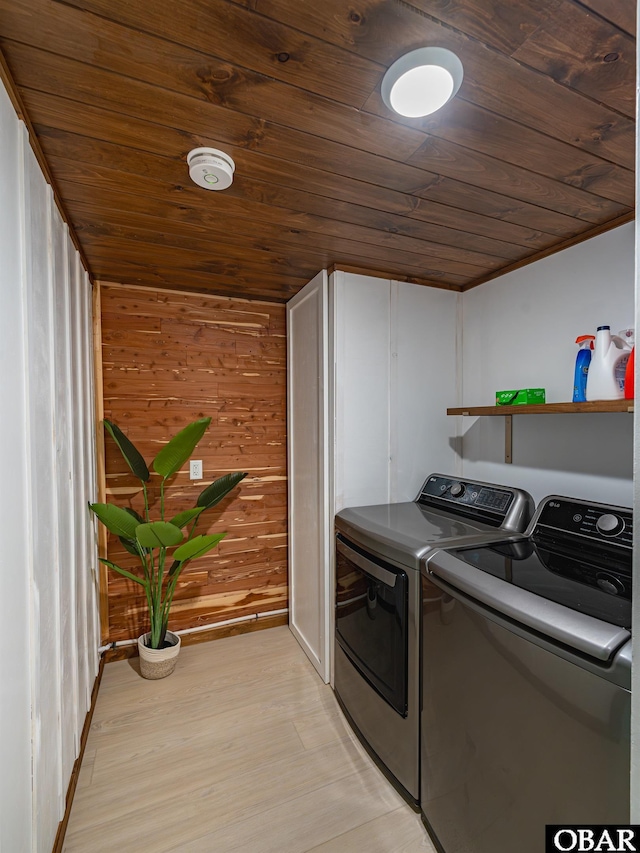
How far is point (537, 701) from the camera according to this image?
99 centimetres

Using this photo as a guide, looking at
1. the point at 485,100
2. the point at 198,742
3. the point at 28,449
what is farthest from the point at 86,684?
the point at 485,100

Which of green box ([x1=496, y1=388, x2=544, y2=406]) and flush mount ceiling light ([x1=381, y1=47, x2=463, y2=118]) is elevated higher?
flush mount ceiling light ([x1=381, y1=47, x2=463, y2=118])

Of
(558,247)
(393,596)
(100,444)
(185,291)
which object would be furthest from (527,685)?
(185,291)

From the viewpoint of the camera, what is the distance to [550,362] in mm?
1942

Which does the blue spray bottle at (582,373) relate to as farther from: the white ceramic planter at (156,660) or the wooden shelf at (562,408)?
the white ceramic planter at (156,660)

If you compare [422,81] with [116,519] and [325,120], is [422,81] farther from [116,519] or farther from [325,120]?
[116,519]

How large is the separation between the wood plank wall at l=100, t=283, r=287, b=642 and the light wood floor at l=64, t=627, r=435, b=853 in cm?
46

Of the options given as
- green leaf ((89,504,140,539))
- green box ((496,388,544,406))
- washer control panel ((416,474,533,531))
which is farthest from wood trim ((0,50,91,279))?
washer control panel ((416,474,533,531))

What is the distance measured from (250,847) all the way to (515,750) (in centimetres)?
104

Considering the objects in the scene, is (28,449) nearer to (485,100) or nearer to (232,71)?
(232,71)

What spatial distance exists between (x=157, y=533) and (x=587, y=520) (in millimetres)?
1913

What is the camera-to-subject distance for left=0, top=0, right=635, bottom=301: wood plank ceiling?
82 cm

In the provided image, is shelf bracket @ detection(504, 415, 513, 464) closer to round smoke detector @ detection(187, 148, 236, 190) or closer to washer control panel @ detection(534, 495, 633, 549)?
washer control panel @ detection(534, 495, 633, 549)

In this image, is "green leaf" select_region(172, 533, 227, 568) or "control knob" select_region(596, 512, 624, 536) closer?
"control knob" select_region(596, 512, 624, 536)
